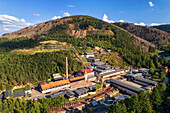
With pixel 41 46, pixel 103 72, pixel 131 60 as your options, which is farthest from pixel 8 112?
pixel 131 60

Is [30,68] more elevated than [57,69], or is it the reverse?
[30,68]

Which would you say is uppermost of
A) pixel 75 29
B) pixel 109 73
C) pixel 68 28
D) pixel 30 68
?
pixel 68 28

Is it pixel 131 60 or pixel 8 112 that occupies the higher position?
pixel 131 60

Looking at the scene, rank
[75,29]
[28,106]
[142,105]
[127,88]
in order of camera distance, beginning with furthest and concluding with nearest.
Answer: [75,29] → [127,88] → [28,106] → [142,105]

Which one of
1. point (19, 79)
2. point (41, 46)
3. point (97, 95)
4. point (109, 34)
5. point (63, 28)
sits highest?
point (63, 28)

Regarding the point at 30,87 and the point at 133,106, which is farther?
the point at 30,87

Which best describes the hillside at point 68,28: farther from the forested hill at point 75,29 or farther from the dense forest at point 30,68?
the dense forest at point 30,68

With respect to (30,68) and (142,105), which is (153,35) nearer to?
(142,105)

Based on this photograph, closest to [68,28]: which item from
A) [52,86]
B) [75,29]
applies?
[75,29]

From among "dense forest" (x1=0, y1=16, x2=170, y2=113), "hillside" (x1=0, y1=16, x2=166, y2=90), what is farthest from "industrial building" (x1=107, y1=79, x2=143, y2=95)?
"hillside" (x1=0, y1=16, x2=166, y2=90)

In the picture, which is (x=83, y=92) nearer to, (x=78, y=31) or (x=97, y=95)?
(x=97, y=95)

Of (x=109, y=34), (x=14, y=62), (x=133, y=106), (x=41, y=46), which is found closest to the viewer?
(x=133, y=106)
